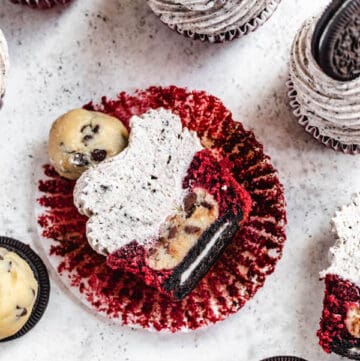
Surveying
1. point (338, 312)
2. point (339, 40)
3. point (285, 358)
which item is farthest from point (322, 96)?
point (285, 358)

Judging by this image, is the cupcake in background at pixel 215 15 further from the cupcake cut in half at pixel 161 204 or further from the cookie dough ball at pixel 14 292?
the cookie dough ball at pixel 14 292

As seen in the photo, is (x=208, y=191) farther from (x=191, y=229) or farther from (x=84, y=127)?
(x=84, y=127)

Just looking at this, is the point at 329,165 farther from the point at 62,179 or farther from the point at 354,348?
the point at 62,179

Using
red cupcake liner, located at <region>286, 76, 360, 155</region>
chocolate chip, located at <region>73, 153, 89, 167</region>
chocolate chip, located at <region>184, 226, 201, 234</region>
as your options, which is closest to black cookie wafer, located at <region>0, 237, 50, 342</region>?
chocolate chip, located at <region>73, 153, 89, 167</region>

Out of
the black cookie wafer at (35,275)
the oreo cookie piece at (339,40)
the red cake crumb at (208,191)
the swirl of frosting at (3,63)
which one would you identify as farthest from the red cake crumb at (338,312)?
the swirl of frosting at (3,63)

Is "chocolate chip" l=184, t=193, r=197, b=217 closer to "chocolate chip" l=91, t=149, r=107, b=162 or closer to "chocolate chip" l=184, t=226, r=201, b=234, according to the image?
"chocolate chip" l=184, t=226, r=201, b=234

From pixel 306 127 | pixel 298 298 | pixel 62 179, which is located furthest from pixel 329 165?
pixel 62 179
